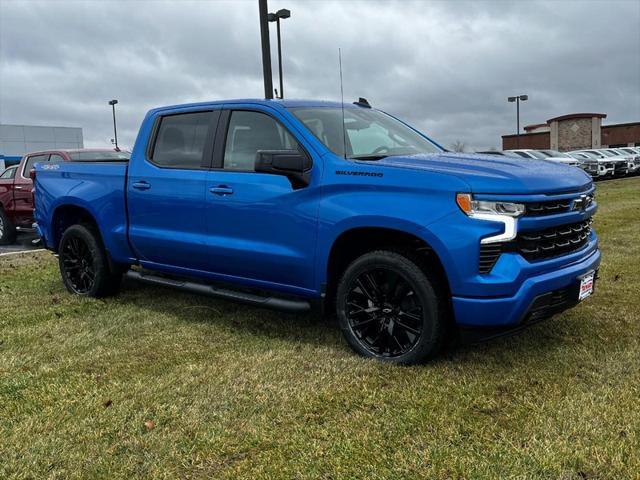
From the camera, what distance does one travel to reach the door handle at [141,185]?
519 cm

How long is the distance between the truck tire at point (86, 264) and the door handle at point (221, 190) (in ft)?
6.00

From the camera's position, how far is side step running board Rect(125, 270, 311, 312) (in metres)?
4.34

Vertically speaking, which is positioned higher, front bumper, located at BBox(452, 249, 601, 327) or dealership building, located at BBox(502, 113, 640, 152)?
dealership building, located at BBox(502, 113, 640, 152)

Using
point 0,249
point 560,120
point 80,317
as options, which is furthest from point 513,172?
point 560,120

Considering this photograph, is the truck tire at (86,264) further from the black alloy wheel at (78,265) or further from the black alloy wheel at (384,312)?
the black alloy wheel at (384,312)

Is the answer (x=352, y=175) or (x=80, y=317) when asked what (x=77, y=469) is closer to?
(x=352, y=175)

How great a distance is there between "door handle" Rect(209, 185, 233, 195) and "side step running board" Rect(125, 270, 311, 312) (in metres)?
0.79

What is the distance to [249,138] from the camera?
15.4ft

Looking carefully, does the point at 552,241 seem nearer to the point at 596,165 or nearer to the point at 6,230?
the point at 6,230

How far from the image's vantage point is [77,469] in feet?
9.20

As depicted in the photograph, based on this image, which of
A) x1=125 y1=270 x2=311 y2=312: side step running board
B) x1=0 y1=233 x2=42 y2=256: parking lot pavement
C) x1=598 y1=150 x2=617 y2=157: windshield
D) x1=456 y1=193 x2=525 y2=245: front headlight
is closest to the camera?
x1=456 y1=193 x2=525 y2=245: front headlight

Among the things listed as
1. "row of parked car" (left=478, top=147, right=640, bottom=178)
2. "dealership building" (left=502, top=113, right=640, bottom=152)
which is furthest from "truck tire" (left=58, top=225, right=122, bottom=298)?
"dealership building" (left=502, top=113, right=640, bottom=152)

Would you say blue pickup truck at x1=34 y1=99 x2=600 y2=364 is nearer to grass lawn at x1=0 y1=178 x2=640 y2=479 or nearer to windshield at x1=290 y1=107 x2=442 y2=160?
windshield at x1=290 y1=107 x2=442 y2=160

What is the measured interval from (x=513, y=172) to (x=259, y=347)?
215cm
